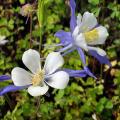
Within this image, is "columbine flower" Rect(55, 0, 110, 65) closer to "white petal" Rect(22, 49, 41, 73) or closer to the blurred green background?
"white petal" Rect(22, 49, 41, 73)

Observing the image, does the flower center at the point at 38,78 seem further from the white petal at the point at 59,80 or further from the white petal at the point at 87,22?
the white petal at the point at 87,22

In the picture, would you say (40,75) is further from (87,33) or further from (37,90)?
(87,33)

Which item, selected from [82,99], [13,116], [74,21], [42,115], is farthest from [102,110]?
[74,21]

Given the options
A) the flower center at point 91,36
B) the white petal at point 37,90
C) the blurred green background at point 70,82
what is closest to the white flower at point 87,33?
the flower center at point 91,36

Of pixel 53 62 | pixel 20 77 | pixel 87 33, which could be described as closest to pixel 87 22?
pixel 87 33

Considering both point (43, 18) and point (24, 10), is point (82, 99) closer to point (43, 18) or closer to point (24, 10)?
point (24, 10)

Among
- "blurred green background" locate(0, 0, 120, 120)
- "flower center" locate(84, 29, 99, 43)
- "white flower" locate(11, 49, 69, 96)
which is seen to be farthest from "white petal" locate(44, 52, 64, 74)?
"blurred green background" locate(0, 0, 120, 120)
